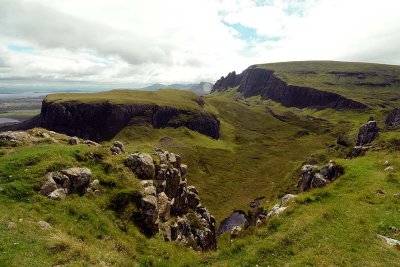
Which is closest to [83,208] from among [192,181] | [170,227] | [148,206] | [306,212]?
[148,206]

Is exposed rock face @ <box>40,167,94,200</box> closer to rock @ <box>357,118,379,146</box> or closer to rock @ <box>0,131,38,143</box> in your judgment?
rock @ <box>0,131,38,143</box>

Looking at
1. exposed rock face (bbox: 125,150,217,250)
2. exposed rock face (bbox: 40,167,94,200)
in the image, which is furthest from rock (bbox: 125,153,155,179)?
exposed rock face (bbox: 40,167,94,200)

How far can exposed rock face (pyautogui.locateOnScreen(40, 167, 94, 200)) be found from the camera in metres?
32.1

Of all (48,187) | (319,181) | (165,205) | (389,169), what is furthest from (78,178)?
(389,169)

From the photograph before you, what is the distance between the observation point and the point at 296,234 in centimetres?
2738

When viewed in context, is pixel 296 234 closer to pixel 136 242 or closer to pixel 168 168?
pixel 136 242

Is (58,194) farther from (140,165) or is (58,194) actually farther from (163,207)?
(163,207)

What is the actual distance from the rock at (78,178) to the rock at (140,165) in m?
9.02

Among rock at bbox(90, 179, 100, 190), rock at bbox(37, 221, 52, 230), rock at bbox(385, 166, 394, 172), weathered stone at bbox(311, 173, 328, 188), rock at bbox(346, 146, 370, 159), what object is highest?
rock at bbox(90, 179, 100, 190)

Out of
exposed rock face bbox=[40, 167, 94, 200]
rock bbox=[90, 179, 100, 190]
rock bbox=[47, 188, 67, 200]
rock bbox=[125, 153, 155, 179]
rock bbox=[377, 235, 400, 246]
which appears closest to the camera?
rock bbox=[377, 235, 400, 246]

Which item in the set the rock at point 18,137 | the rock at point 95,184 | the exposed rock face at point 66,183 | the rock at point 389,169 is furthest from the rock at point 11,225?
the rock at point 389,169

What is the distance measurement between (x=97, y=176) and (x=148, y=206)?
7115 millimetres

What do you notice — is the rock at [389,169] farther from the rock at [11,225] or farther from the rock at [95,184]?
the rock at [11,225]

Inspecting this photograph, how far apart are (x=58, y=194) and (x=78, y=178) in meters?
3.33
